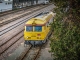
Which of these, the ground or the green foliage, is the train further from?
the green foliage

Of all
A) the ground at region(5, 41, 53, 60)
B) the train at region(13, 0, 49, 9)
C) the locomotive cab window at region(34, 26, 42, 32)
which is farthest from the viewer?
the train at region(13, 0, 49, 9)

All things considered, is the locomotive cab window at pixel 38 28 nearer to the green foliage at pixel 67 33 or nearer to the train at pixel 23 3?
the green foliage at pixel 67 33

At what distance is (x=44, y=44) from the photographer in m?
23.1

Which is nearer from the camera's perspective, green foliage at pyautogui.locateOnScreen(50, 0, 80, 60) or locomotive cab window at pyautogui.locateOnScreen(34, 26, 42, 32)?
green foliage at pyautogui.locateOnScreen(50, 0, 80, 60)

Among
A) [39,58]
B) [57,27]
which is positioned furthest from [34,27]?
[57,27]

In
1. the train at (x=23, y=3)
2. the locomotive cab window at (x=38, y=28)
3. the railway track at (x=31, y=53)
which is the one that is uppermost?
the locomotive cab window at (x=38, y=28)

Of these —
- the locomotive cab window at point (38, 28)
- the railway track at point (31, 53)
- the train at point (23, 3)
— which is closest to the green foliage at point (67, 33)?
the railway track at point (31, 53)

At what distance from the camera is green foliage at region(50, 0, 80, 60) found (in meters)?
11.1

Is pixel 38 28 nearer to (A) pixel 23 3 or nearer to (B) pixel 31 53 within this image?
(B) pixel 31 53

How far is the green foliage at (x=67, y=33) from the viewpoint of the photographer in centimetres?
1109

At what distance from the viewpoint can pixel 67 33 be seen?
11.4m

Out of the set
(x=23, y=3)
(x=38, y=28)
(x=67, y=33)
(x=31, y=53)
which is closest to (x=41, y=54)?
(x=31, y=53)

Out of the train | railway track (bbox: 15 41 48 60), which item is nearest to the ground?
railway track (bbox: 15 41 48 60)

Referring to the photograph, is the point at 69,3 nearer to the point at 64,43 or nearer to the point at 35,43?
the point at 64,43
